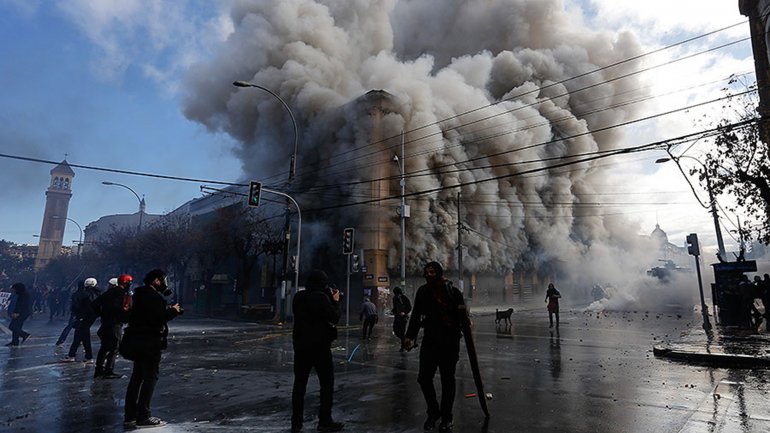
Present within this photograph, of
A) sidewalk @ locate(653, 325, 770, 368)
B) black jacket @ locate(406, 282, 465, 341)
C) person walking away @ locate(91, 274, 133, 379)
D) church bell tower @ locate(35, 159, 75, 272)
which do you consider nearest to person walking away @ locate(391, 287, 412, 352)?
sidewalk @ locate(653, 325, 770, 368)

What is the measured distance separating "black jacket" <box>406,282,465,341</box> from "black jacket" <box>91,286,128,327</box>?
17.0 feet

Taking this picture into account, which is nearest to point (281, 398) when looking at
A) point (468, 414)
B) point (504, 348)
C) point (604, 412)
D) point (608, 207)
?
point (468, 414)

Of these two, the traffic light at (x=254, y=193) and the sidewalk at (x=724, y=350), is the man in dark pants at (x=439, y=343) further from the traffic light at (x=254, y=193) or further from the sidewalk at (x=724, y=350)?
the traffic light at (x=254, y=193)

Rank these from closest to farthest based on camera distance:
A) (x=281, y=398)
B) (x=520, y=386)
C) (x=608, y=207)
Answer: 1. (x=281, y=398)
2. (x=520, y=386)
3. (x=608, y=207)

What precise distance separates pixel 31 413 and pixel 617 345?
11.8 m

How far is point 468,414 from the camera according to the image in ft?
15.1

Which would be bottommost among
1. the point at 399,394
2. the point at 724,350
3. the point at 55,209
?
the point at 399,394

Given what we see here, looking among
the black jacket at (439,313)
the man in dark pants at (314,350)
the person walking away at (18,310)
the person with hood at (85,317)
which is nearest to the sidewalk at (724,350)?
the black jacket at (439,313)

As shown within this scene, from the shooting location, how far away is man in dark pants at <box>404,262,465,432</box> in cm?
412

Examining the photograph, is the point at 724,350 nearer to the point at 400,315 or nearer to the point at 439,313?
the point at 400,315

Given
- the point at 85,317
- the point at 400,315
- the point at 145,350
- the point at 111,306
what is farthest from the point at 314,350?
the point at 400,315

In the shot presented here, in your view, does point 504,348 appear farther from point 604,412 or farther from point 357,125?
point 357,125

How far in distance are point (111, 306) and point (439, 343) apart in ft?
18.8

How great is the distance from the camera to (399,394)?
5629 millimetres
